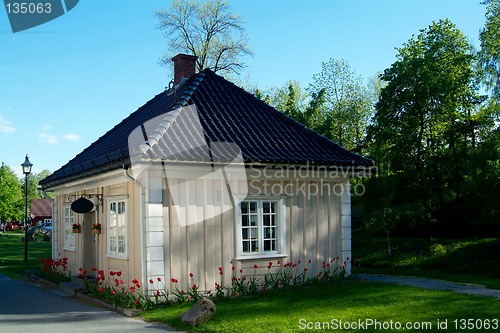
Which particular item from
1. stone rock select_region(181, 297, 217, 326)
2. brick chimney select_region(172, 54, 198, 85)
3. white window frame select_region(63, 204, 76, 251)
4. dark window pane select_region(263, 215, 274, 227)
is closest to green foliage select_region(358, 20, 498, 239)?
brick chimney select_region(172, 54, 198, 85)

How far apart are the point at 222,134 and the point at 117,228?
338cm

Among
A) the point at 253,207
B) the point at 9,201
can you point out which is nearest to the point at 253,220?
the point at 253,207

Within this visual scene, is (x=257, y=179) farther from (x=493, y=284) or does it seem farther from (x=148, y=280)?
(x=493, y=284)

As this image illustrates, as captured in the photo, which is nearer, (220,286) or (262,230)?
(220,286)

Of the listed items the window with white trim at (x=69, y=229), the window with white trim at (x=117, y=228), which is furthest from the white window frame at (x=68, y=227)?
the window with white trim at (x=117, y=228)

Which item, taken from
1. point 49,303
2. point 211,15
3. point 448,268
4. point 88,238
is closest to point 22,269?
point 88,238

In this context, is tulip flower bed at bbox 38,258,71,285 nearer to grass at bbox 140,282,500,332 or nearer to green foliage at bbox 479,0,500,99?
grass at bbox 140,282,500,332

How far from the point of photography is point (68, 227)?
14320 millimetres

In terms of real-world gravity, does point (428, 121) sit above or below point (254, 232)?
above

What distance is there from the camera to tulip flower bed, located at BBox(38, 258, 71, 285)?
13390 mm

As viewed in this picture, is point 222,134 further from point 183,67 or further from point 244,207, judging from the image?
point 183,67

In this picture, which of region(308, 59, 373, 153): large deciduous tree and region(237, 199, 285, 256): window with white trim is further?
region(308, 59, 373, 153): large deciduous tree

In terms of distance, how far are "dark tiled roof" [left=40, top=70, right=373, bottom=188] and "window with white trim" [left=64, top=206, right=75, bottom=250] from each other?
1.05m

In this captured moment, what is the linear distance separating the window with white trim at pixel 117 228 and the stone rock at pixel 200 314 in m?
3.00
